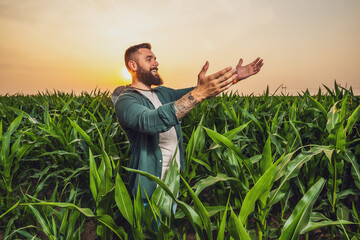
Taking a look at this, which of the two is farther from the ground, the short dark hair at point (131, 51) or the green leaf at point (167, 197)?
the short dark hair at point (131, 51)

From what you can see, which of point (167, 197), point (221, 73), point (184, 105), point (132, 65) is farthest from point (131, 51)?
point (167, 197)

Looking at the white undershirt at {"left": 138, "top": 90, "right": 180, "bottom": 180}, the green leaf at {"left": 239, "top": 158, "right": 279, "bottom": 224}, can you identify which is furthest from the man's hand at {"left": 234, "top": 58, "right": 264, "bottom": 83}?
the green leaf at {"left": 239, "top": 158, "right": 279, "bottom": 224}

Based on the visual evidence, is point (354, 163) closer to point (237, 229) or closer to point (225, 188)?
point (225, 188)

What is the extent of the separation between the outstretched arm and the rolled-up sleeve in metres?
0.06

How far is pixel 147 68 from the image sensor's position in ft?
6.70

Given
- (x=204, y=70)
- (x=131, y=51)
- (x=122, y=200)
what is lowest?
(x=122, y=200)

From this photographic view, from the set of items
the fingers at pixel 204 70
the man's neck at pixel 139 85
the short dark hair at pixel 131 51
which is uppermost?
the short dark hair at pixel 131 51

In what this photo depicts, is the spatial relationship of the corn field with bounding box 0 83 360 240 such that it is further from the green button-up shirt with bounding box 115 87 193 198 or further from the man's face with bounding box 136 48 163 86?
the man's face with bounding box 136 48 163 86

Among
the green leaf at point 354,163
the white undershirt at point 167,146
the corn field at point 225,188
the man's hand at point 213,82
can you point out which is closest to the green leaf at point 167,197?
the corn field at point 225,188

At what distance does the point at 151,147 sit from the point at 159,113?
1.57 feet

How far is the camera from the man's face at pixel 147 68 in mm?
2043

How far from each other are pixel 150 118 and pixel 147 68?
0.77 m

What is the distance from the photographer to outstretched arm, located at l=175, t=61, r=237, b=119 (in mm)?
1354

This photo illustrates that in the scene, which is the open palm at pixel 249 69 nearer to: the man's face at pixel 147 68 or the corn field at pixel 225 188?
the corn field at pixel 225 188
